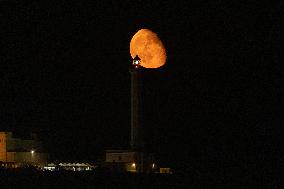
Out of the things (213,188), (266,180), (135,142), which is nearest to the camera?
(213,188)

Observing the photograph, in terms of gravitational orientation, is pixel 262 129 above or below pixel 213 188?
above

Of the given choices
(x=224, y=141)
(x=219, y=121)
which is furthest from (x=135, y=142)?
(x=219, y=121)

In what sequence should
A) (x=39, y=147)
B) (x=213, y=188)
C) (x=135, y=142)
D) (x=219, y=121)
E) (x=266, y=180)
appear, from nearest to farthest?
(x=213, y=188) < (x=266, y=180) < (x=135, y=142) < (x=39, y=147) < (x=219, y=121)

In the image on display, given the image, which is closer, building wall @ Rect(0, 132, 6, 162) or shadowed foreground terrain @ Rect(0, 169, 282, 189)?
shadowed foreground terrain @ Rect(0, 169, 282, 189)

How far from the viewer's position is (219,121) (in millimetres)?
85625

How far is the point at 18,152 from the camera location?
2386 inches

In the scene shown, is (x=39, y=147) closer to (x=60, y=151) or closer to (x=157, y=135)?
(x=60, y=151)

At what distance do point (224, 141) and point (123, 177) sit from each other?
149ft

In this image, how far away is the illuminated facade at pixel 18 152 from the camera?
196 feet

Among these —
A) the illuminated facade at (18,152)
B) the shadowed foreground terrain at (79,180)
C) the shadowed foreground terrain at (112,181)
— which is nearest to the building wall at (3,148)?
the illuminated facade at (18,152)

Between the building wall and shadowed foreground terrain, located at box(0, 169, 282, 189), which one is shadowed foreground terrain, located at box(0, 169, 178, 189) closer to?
shadowed foreground terrain, located at box(0, 169, 282, 189)

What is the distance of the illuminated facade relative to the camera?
5981 centimetres

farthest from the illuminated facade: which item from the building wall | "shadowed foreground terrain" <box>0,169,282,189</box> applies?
"shadowed foreground terrain" <box>0,169,282,189</box>

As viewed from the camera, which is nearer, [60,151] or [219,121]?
[60,151]
